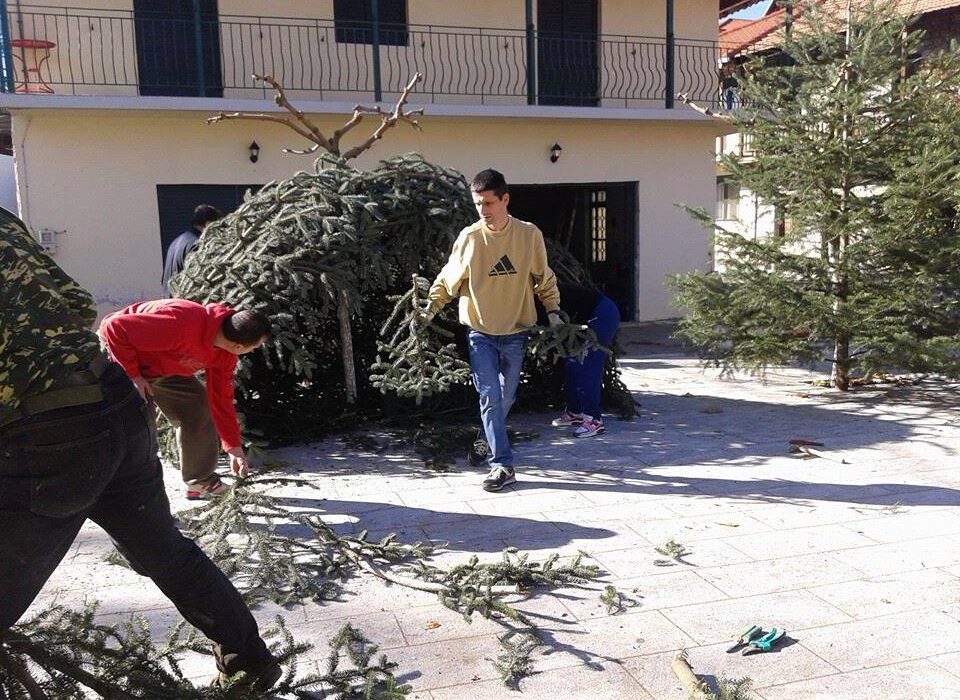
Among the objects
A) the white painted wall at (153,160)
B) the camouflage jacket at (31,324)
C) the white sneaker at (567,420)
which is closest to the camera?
the camouflage jacket at (31,324)

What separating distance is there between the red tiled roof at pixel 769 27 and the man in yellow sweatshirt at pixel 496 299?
4231mm

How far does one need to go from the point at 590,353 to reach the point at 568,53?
9742 mm

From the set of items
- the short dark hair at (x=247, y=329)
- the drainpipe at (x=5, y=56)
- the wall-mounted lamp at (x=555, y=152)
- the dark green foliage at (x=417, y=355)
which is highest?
the drainpipe at (x=5, y=56)

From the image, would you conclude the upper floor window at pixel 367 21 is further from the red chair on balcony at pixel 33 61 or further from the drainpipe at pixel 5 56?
the drainpipe at pixel 5 56

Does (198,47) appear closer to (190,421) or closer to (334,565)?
(190,421)

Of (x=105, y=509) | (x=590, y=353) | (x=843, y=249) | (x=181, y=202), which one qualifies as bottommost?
(x=590, y=353)

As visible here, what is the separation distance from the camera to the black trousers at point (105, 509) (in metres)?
2.32

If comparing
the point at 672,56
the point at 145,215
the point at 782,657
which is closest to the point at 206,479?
the point at 782,657

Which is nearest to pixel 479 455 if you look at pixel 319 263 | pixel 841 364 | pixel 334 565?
pixel 319 263

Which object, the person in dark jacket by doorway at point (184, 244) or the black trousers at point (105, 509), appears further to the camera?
the person in dark jacket by doorway at point (184, 244)

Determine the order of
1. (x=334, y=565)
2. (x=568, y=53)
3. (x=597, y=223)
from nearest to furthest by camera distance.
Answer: (x=334, y=565), (x=568, y=53), (x=597, y=223)

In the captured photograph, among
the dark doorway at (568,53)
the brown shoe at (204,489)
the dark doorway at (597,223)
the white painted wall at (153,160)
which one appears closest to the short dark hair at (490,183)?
the brown shoe at (204,489)

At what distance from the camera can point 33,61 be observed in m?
12.0

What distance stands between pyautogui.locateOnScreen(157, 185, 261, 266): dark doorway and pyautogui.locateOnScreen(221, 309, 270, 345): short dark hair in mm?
8558
